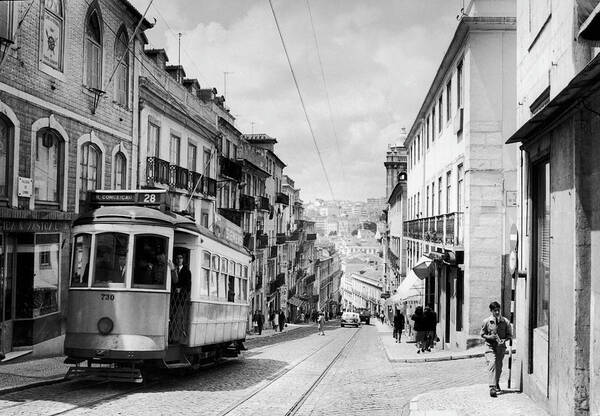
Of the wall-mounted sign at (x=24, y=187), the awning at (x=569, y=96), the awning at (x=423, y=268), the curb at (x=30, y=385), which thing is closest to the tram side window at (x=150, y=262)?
the curb at (x=30, y=385)

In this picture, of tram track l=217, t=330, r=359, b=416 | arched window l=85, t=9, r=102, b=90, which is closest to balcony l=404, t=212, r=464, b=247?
tram track l=217, t=330, r=359, b=416

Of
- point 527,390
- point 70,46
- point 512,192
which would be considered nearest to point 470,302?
point 512,192

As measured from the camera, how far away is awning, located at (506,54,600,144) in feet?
23.4

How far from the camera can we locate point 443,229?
24.9m

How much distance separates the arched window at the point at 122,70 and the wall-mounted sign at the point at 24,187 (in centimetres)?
625

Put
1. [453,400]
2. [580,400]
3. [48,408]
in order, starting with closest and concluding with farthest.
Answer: [580,400], [48,408], [453,400]

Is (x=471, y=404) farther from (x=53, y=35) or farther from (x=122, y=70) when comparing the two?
(x=122, y=70)

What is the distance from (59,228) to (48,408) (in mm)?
8677

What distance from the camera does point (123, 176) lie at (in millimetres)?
22641

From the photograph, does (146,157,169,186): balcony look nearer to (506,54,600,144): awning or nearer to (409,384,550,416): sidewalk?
(409,384,550,416): sidewalk

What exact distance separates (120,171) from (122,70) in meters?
3.30

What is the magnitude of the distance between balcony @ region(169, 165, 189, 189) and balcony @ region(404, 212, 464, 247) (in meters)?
10.5

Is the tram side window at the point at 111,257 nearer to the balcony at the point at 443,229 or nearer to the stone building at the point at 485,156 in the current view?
the stone building at the point at 485,156

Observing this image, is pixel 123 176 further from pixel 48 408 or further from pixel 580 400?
pixel 580 400
